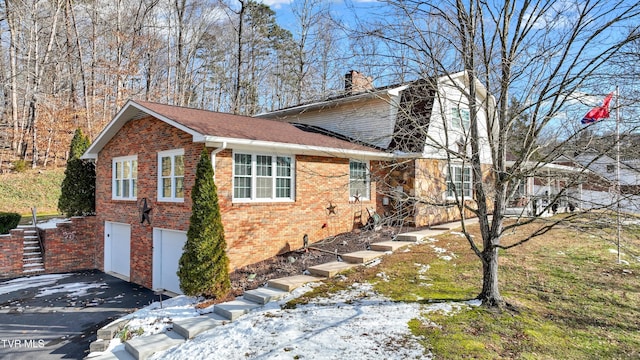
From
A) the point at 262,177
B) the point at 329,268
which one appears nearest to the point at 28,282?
the point at 262,177

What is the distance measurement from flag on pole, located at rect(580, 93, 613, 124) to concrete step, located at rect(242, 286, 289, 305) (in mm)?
6162

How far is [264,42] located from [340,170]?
58.2ft

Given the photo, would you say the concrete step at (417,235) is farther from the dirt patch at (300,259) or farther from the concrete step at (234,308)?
the concrete step at (234,308)

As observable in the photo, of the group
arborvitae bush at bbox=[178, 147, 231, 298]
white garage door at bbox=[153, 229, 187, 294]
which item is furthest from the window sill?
white garage door at bbox=[153, 229, 187, 294]

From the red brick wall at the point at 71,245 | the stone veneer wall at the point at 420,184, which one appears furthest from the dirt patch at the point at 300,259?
the red brick wall at the point at 71,245

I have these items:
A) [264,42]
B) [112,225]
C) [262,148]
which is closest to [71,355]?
[262,148]

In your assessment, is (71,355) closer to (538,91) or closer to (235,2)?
(538,91)

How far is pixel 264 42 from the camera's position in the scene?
1030 inches

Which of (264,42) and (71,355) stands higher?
(264,42)

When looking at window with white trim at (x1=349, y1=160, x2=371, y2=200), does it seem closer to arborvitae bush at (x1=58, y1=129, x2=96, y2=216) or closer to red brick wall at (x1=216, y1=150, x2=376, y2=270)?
red brick wall at (x1=216, y1=150, x2=376, y2=270)

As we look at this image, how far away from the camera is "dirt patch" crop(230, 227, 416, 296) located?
8.67 metres

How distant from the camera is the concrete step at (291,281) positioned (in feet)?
25.2

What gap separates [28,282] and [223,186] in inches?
327

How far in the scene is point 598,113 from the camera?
18.5 ft
